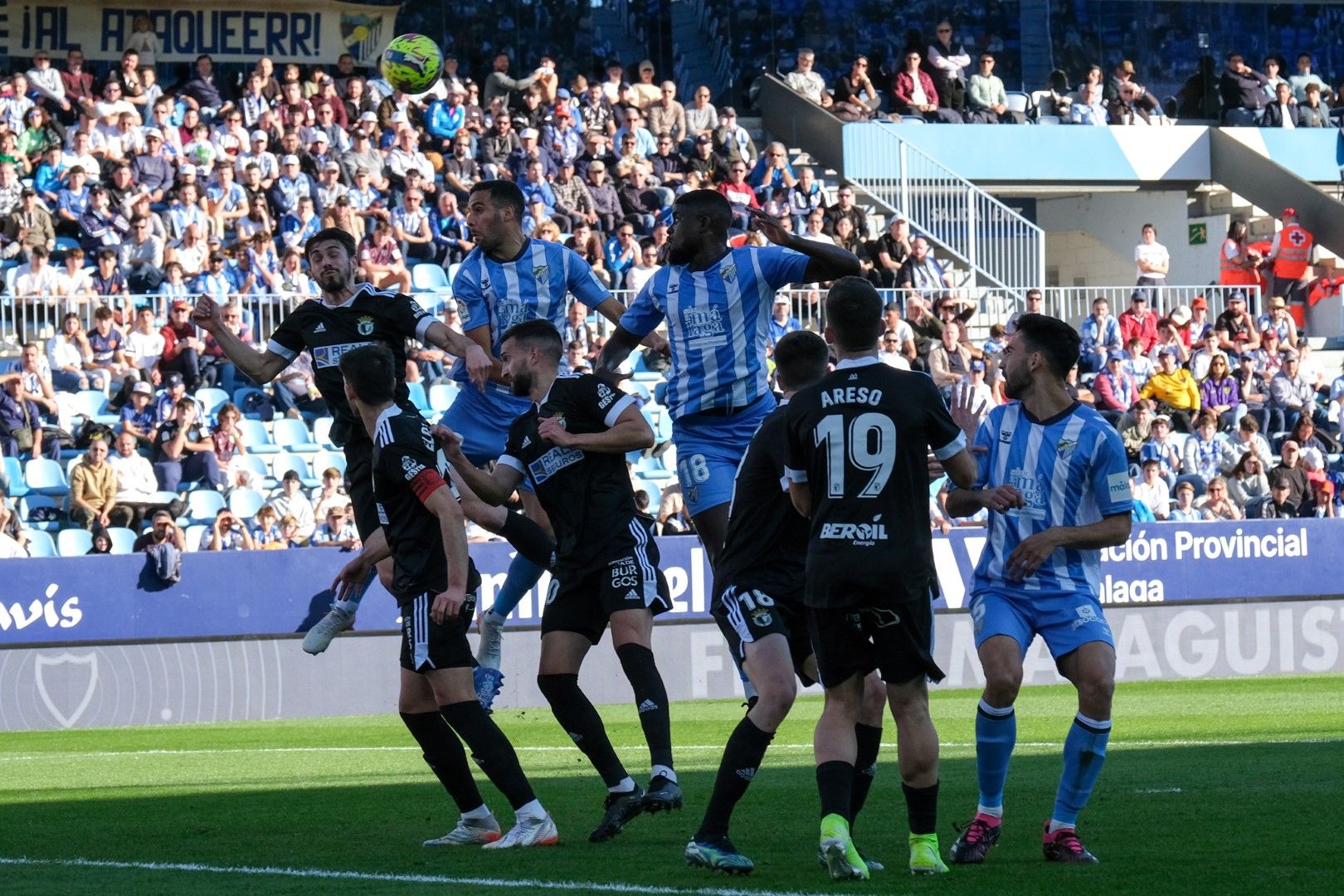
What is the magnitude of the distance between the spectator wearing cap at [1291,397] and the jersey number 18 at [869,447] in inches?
761

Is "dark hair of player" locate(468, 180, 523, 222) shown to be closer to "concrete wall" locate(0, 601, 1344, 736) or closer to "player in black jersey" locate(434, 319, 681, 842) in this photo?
"player in black jersey" locate(434, 319, 681, 842)

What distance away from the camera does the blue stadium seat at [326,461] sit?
2019cm

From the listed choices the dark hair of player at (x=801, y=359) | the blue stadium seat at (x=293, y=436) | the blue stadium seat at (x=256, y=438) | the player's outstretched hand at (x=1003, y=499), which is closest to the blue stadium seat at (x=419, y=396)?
the blue stadium seat at (x=293, y=436)

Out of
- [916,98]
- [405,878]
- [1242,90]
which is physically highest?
[1242,90]

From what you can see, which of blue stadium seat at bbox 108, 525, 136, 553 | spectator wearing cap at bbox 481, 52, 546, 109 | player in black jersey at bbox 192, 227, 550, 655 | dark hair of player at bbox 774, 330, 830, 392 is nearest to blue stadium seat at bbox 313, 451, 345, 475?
blue stadium seat at bbox 108, 525, 136, 553

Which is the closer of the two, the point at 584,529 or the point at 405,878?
the point at 405,878

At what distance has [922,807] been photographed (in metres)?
6.97

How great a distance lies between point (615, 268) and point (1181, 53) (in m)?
15.7

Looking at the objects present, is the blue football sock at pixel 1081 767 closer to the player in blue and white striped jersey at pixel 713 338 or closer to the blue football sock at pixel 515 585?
the player in blue and white striped jersey at pixel 713 338

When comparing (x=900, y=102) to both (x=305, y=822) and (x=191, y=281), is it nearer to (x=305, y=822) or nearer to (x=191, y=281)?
(x=191, y=281)

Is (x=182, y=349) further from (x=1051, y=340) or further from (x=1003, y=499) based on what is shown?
(x=1003, y=499)

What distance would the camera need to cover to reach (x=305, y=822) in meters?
8.91

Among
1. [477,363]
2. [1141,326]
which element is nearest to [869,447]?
[477,363]

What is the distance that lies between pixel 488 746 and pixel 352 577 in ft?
4.63
